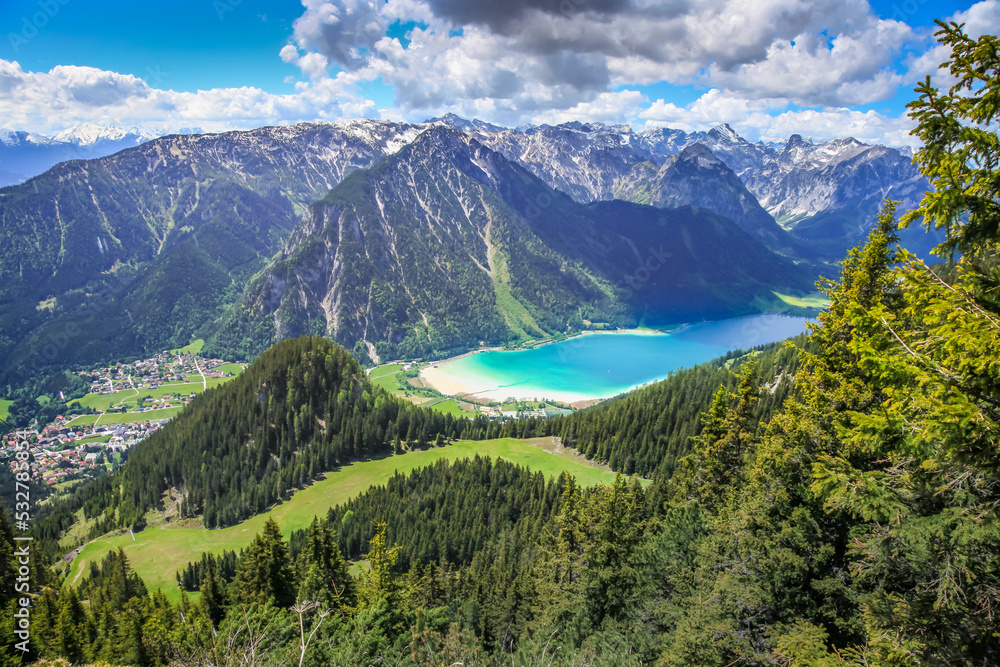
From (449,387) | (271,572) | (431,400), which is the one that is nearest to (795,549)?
(271,572)

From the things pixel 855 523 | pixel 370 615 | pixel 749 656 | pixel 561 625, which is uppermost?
pixel 855 523

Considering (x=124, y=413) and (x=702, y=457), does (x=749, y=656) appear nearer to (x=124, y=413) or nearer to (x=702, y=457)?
(x=702, y=457)

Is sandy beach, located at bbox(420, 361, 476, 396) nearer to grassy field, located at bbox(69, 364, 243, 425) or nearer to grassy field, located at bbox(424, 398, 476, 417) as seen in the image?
grassy field, located at bbox(424, 398, 476, 417)

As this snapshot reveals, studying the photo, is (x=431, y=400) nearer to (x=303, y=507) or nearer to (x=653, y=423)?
(x=303, y=507)

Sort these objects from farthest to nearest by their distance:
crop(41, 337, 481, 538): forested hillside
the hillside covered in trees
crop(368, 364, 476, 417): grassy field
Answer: crop(368, 364, 476, 417): grassy field < crop(41, 337, 481, 538): forested hillside < the hillside covered in trees

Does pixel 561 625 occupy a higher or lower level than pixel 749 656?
lower

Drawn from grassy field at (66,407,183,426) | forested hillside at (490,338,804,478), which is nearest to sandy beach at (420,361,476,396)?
forested hillside at (490,338,804,478)

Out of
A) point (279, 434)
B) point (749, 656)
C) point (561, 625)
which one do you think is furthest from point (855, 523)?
point (279, 434)
